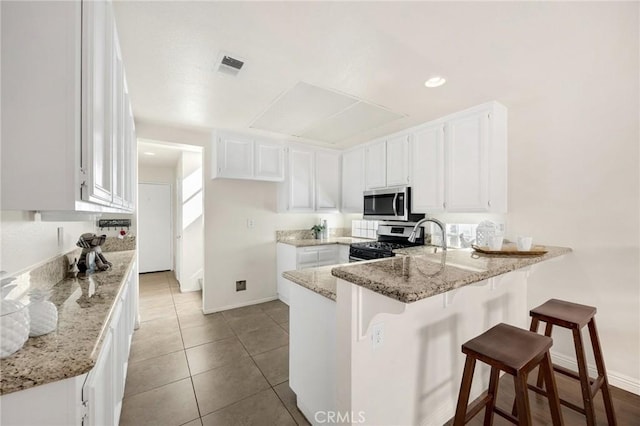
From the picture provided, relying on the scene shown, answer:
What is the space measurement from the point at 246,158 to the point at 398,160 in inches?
77.7

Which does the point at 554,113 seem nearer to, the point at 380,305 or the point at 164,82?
the point at 380,305

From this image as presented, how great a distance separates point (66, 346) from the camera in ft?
2.76

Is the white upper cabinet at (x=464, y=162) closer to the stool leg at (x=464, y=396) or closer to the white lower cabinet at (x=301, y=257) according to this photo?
the white lower cabinet at (x=301, y=257)

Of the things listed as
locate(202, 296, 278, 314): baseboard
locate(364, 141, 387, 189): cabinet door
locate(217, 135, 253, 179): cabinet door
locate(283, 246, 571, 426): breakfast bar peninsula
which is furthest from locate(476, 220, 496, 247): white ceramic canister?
locate(202, 296, 278, 314): baseboard

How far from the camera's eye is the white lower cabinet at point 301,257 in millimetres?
3547

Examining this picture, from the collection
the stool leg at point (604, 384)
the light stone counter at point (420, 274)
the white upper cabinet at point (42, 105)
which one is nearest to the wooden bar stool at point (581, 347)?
the stool leg at point (604, 384)

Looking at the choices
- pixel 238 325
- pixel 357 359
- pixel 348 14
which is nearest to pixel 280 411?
pixel 357 359

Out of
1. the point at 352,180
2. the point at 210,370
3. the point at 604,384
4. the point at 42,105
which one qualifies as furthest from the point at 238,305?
the point at 604,384

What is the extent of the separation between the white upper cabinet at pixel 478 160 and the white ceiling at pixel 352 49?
0.18 meters

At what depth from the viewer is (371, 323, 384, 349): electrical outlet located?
49.3 inches

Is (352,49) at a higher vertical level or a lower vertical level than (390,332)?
higher

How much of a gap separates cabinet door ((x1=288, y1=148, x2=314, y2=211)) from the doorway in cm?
366

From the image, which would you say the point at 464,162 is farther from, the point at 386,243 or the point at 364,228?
the point at 364,228

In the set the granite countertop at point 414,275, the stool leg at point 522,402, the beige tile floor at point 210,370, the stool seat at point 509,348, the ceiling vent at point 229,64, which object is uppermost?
the ceiling vent at point 229,64
